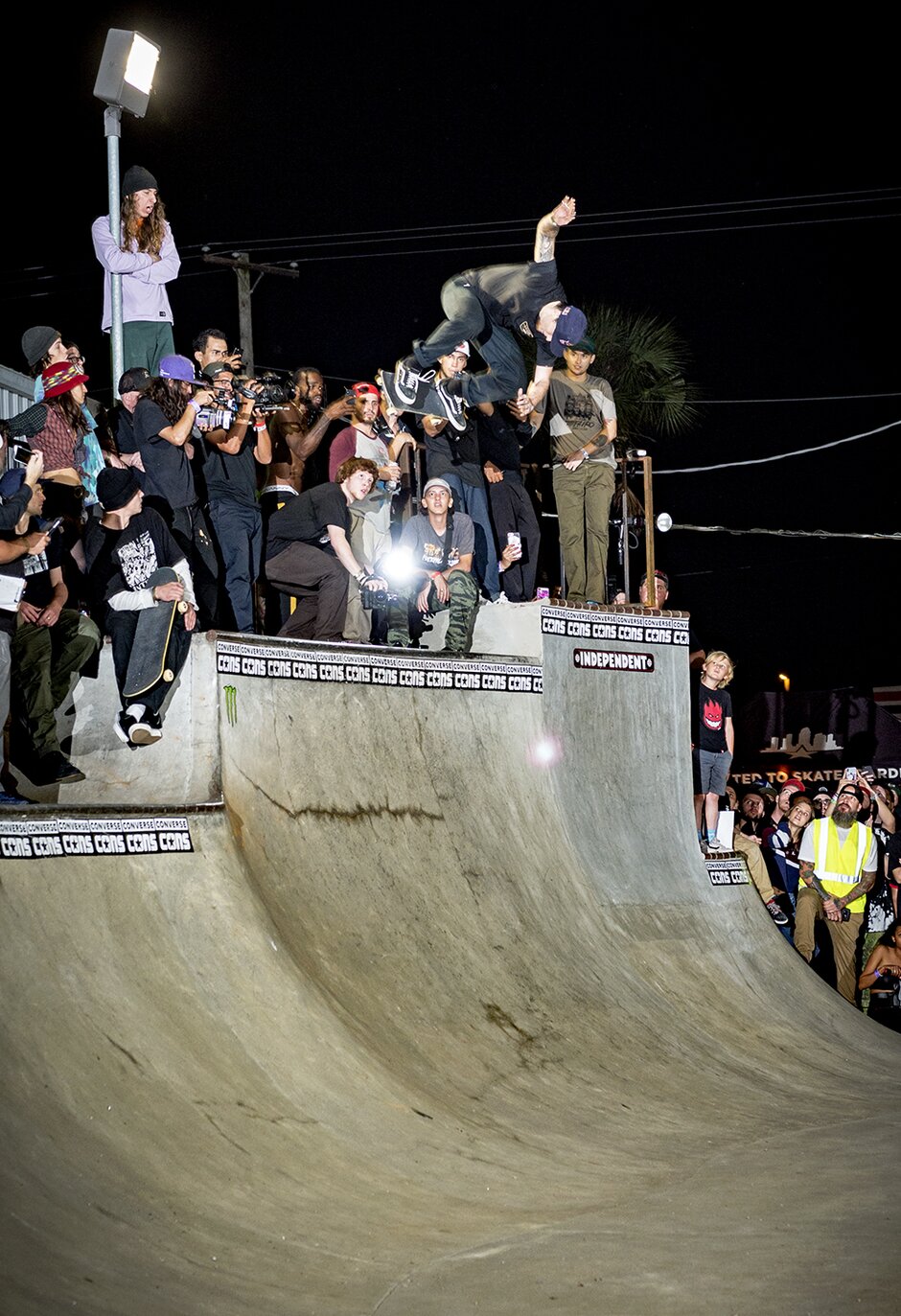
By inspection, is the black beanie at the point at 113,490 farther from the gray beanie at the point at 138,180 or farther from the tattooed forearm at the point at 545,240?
the tattooed forearm at the point at 545,240

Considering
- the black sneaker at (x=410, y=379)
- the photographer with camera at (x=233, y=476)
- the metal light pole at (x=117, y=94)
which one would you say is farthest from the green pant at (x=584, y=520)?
the metal light pole at (x=117, y=94)

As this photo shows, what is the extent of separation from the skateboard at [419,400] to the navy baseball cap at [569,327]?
1.24m

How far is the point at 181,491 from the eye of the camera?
350 inches

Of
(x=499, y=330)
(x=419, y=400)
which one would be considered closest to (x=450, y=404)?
(x=419, y=400)

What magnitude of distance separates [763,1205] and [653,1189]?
0.53 m

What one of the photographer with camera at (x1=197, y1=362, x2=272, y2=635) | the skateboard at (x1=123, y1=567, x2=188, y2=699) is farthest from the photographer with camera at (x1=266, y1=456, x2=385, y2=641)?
the skateboard at (x1=123, y1=567, x2=188, y2=699)

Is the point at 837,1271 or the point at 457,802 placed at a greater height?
the point at 457,802

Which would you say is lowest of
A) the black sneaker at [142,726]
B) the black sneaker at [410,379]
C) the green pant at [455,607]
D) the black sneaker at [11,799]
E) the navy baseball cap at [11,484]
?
the black sneaker at [11,799]

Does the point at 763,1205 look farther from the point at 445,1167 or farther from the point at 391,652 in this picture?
the point at 391,652

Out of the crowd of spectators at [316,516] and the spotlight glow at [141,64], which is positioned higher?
the spotlight glow at [141,64]

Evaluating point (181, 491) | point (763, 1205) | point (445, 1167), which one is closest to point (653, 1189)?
point (763, 1205)

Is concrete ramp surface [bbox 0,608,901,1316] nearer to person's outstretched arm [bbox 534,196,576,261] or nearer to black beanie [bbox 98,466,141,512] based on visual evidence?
black beanie [bbox 98,466,141,512]

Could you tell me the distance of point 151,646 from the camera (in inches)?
315

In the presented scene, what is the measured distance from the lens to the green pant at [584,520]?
1113 cm
